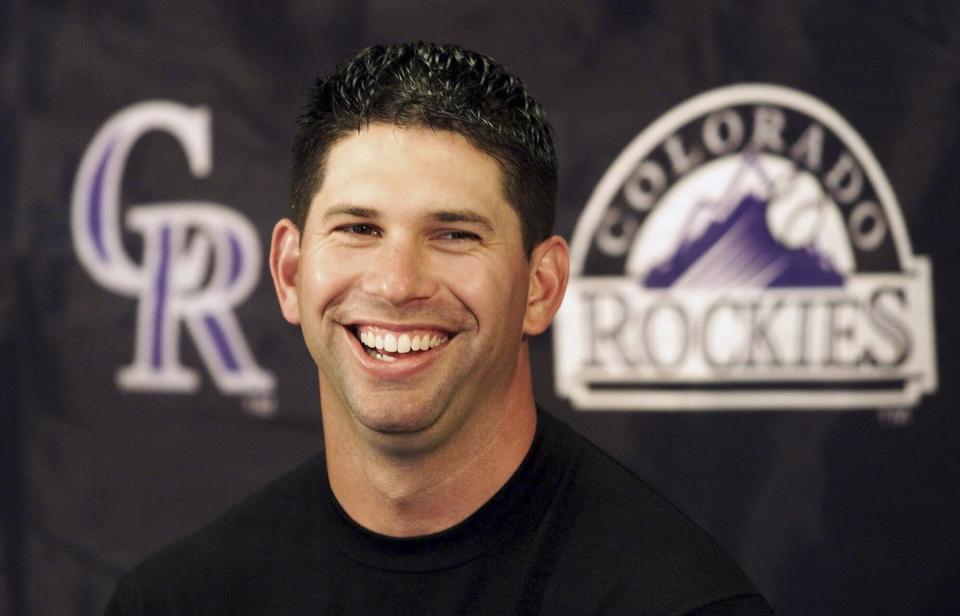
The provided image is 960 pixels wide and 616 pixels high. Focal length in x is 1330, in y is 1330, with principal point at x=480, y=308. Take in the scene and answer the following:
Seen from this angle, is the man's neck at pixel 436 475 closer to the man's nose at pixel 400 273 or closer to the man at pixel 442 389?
the man at pixel 442 389

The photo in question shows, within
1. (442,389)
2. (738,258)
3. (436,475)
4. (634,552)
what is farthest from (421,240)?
(738,258)

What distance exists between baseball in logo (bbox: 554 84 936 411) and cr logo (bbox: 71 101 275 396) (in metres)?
0.56

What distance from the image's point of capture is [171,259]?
2.28 meters

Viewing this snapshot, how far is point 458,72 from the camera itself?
143 cm

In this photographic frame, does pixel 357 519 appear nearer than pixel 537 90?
Yes

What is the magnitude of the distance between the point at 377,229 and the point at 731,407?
948 mm

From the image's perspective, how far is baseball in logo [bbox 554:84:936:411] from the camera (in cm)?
212

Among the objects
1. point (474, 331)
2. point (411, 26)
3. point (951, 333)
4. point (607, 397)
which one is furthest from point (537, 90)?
point (474, 331)

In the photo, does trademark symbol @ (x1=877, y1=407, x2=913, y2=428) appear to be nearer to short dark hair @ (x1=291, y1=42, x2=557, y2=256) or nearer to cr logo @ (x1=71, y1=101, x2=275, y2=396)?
short dark hair @ (x1=291, y1=42, x2=557, y2=256)

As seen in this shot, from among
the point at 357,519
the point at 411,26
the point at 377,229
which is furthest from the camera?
the point at 411,26

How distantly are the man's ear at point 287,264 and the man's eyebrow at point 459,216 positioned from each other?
0.22 metres

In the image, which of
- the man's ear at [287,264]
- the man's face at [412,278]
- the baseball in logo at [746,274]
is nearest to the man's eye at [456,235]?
the man's face at [412,278]

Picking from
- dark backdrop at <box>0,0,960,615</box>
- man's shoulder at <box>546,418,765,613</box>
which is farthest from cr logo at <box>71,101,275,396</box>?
man's shoulder at <box>546,418,765,613</box>

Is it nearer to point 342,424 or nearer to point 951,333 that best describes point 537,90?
point 951,333
